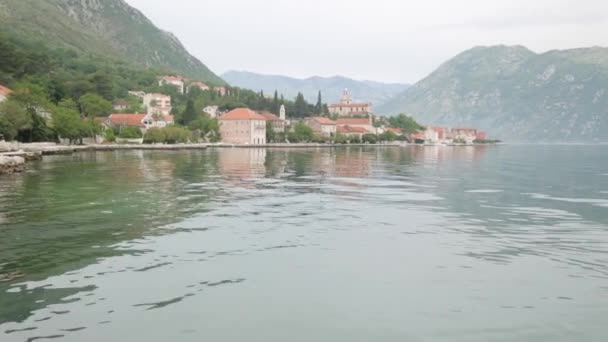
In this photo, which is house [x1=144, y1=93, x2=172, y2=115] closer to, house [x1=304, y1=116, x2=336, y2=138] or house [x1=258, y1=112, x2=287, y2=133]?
house [x1=258, y1=112, x2=287, y2=133]

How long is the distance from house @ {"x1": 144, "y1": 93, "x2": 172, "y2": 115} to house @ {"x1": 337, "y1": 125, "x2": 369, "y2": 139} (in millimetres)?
55821

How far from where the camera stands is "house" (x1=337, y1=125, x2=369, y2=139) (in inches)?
7219

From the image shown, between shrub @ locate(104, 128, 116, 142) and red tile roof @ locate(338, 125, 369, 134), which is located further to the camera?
red tile roof @ locate(338, 125, 369, 134)

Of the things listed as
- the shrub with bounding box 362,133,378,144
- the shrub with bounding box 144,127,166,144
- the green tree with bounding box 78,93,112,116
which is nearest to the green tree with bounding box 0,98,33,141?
the shrub with bounding box 144,127,166,144

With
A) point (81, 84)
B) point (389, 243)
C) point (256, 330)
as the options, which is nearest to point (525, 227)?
point (389, 243)

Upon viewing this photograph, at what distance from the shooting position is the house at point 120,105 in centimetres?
14249

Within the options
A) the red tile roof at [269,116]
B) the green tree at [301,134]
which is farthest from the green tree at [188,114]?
the green tree at [301,134]

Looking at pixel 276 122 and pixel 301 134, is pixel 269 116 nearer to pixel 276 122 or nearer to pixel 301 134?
pixel 276 122

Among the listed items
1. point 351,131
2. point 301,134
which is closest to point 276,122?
point 301,134

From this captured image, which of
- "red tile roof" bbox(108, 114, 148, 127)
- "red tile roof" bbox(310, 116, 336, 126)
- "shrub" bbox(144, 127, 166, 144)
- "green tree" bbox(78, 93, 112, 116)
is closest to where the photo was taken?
"shrub" bbox(144, 127, 166, 144)

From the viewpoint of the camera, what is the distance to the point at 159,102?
16325 cm

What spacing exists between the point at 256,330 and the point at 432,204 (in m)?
17.5

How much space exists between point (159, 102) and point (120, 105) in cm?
1940

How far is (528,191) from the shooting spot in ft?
104
